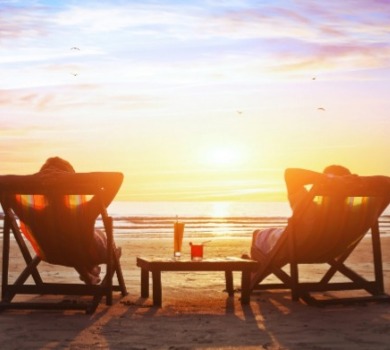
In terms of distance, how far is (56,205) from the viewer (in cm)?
719

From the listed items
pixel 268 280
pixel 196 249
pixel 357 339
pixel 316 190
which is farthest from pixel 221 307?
pixel 268 280

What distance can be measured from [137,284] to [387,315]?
141 inches

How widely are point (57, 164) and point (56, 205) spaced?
24.2 inches

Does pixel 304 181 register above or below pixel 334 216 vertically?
above

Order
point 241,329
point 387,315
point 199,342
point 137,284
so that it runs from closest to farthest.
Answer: point 199,342 < point 241,329 < point 387,315 < point 137,284

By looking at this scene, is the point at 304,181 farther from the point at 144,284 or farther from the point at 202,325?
the point at 144,284

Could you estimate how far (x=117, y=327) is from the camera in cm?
626

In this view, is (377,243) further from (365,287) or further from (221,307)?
(221,307)

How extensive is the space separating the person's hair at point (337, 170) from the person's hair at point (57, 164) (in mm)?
2683

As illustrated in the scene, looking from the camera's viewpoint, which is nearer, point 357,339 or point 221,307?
point 357,339

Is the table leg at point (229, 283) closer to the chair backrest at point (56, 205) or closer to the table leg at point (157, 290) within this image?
the table leg at point (157, 290)

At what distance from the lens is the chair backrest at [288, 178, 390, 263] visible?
24.5ft

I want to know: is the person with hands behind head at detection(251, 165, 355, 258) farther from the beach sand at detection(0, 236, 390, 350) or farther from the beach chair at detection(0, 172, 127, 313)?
the beach chair at detection(0, 172, 127, 313)

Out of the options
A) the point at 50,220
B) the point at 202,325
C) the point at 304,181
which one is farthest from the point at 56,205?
the point at 304,181
